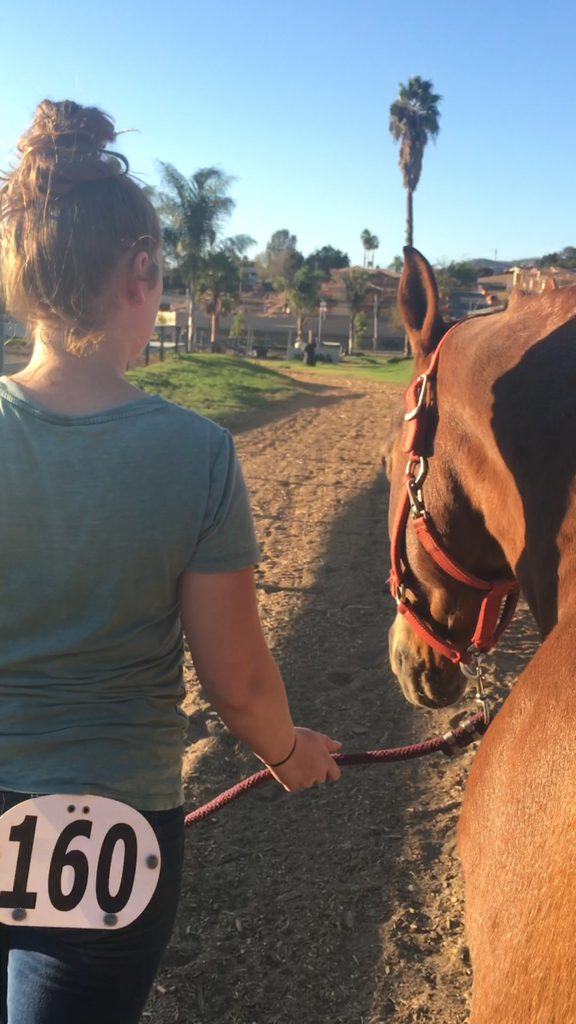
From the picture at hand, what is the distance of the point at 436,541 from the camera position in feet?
7.04

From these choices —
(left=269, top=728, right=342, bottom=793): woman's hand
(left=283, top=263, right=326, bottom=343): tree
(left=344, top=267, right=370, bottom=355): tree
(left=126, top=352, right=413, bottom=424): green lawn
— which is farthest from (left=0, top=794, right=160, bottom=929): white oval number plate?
(left=283, top=263, right=326, bottom=343): tree

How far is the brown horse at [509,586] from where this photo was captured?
41.8 inches

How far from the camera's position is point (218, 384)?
22.9m

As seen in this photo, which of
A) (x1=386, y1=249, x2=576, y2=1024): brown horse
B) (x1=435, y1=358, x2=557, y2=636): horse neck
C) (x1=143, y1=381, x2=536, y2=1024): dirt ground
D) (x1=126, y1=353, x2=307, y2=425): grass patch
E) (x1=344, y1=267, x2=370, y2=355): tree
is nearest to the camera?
(x1=386, y1=249, x2=576, y2=1024): brown horse

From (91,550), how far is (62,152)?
0.69 meters

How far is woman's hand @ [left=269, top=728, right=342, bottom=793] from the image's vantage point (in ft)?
5.33

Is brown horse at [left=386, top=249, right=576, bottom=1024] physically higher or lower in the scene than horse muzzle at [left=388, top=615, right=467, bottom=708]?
higher

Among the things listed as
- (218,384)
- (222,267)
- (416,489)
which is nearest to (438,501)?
(416,489)

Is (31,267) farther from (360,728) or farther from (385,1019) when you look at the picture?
(360,728)

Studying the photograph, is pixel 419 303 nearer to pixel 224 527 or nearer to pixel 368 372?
pixel 224 527

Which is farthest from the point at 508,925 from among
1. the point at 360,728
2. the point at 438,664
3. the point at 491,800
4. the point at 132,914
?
the point at 360,728

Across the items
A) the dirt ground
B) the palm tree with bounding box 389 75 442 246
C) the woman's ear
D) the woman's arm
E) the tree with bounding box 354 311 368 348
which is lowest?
the dirt ground

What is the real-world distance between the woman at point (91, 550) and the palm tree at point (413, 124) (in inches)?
1968

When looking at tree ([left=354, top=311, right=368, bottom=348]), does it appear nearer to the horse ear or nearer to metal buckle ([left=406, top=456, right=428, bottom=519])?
the horse ear
